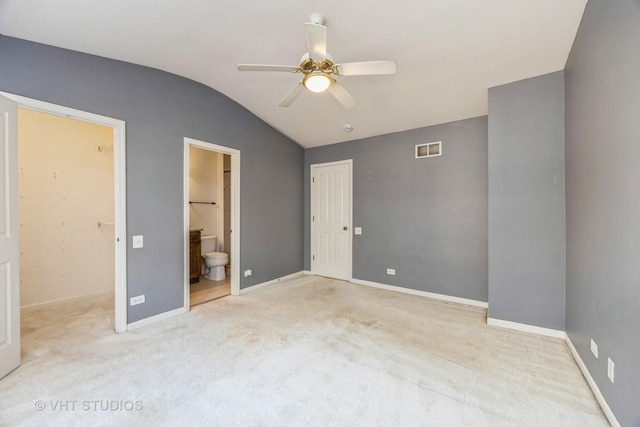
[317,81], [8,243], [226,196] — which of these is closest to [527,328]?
[317,81]

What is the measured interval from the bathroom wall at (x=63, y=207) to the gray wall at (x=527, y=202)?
5101 mm

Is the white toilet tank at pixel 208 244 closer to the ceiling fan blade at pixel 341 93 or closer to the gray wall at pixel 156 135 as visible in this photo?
the gray wall at pixel 156 135

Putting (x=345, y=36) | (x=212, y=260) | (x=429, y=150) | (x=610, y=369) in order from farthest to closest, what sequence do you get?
(x=212, y=260) → (x=429, y=150) → (x=345, y=36) → (x=610, y=369)

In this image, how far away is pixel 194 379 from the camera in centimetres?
201

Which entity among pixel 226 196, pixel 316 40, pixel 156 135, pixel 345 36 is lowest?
pixel 226 196

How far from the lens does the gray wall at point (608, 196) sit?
1412 mm

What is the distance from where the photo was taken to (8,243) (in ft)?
6.77

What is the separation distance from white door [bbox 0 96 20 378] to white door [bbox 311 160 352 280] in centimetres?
384

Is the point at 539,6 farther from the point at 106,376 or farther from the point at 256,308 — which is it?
the point at 106,376

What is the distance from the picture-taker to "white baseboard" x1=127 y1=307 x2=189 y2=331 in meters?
2.83

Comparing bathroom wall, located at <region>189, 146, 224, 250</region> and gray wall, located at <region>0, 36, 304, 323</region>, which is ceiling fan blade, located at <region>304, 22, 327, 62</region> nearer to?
gray wall, located at <region>0, 36, 304, 323</region>

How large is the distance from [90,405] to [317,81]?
2.77 meters

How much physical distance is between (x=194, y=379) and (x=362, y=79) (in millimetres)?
3267

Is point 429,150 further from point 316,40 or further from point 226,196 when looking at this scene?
point 226,196
